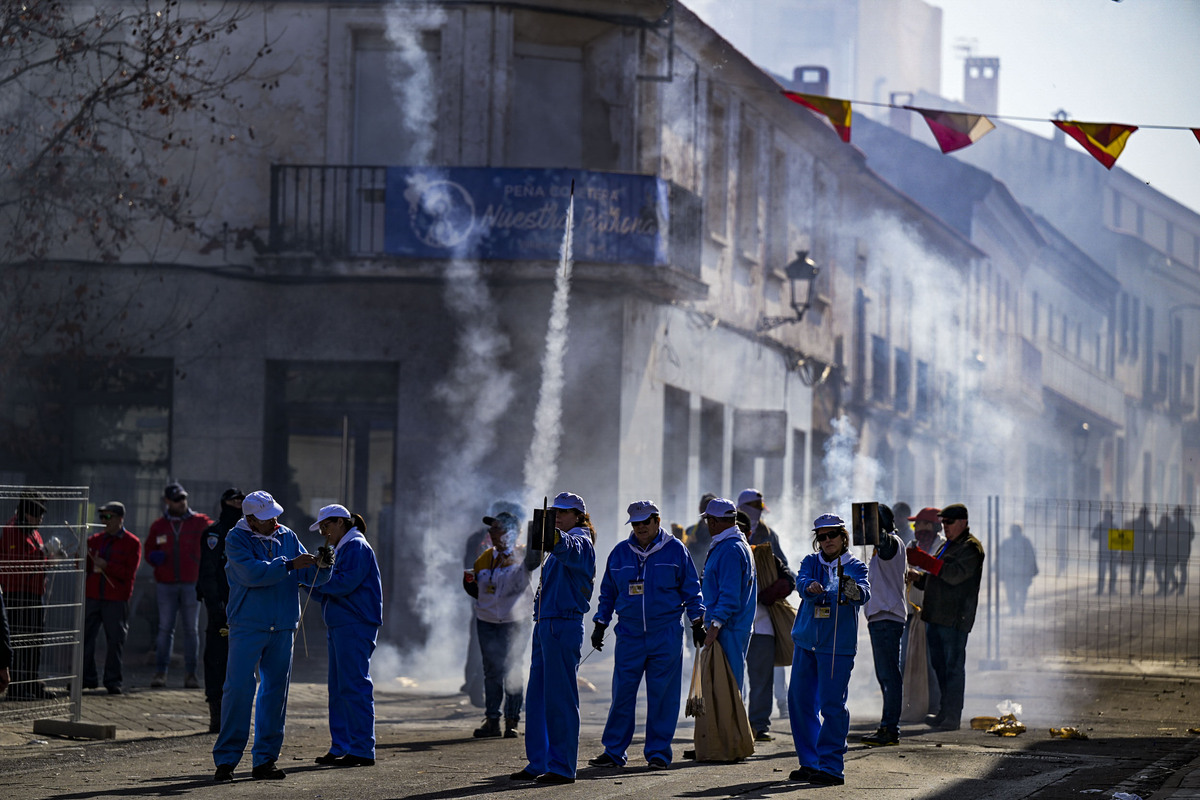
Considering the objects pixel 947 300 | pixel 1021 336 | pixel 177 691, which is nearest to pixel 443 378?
pixel 177 691

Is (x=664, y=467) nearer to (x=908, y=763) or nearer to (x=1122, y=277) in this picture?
(x=908, y=763)

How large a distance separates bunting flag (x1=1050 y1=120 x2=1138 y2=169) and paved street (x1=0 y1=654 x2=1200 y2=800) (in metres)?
5.41

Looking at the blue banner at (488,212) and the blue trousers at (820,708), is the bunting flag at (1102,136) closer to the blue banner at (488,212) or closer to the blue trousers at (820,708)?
the blue banner at (488,212)

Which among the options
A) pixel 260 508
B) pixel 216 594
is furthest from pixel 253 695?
pixel 216 594

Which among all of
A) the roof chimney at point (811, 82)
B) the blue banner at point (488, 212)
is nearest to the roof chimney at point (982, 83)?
the roof chimney at point (811, 82)

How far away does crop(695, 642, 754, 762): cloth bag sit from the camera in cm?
1132

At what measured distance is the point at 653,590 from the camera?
36.9 ft

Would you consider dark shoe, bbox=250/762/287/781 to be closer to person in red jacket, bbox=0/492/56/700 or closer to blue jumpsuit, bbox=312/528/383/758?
blue jumpsuit, bbox=312/528/383/758

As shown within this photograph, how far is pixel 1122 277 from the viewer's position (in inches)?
2530

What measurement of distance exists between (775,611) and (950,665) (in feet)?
6.17

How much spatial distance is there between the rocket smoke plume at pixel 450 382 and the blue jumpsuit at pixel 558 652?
887 centimetres

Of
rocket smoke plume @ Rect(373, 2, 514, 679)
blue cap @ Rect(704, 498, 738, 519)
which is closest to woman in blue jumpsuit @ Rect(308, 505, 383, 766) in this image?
blue cap @ Rect(704, 498, 738, 519)

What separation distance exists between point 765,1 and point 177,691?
46.8m

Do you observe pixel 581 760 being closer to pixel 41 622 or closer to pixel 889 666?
pixel 889 666
